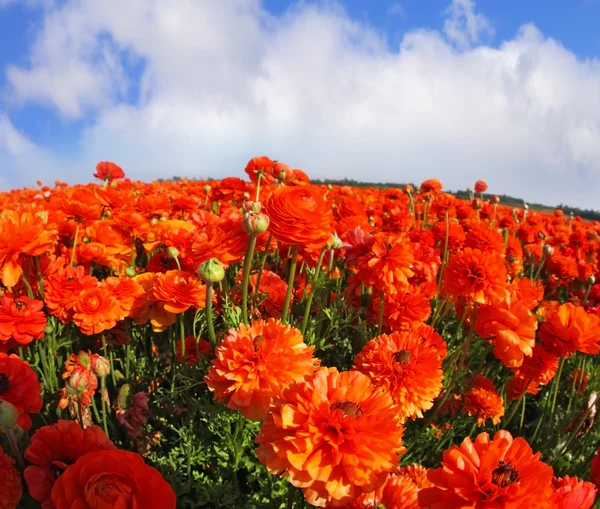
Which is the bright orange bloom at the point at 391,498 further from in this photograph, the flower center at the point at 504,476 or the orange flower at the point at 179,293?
the orange flower at the point at 179,293

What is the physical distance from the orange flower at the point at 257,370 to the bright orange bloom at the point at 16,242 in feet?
3.11

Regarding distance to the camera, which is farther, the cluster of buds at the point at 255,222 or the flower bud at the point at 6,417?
the cluster of buds at the point at 255,222

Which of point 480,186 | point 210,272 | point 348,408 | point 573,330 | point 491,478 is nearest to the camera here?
point 491,478

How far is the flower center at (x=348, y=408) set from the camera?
940 mm

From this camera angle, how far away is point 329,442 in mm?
922

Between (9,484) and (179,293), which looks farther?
(179,293)

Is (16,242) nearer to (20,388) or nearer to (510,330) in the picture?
(20,388)

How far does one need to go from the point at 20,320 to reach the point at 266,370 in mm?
1079

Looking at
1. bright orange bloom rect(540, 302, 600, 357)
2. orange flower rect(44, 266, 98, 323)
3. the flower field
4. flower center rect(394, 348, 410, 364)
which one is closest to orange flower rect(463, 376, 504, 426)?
the flower field

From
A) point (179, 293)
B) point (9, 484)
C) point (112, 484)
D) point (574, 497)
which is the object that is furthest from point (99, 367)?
point (574, 497)

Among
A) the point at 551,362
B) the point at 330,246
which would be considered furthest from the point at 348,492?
the point at 551,362

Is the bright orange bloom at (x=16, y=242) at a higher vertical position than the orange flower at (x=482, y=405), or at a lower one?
higher

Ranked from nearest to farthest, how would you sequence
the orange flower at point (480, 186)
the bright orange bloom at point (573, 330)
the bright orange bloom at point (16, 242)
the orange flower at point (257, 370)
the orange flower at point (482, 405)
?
the orange flower at point (257, 370) → the bright orange bloom at point (16, 242) → the bright orange bloom at point (573, 330) → the orange flower at point (482, 405) → the orange flower at point (480, 186)

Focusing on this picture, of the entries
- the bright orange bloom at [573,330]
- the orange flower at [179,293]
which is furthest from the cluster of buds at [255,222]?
the bright orange bloom at [573,330]
